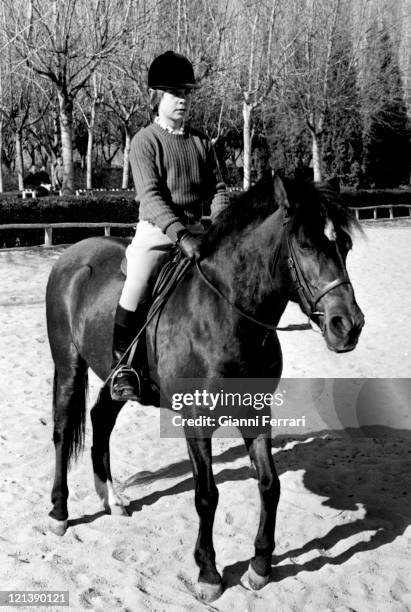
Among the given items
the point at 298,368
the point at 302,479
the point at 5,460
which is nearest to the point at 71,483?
the point at 5,460

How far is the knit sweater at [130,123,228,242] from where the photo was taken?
137 inches

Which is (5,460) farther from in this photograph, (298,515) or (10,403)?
(298,515)

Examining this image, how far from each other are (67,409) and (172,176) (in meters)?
1.82

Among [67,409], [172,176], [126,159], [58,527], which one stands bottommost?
[58,527]

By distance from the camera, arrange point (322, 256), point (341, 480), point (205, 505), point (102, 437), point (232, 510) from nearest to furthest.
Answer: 1. point (322, 256)
2. point (205, 505)
3. point (232, 510)
4. point (102, 437)
5. point (341, 480)

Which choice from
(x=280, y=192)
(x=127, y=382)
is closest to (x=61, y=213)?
(x=127, y=382)

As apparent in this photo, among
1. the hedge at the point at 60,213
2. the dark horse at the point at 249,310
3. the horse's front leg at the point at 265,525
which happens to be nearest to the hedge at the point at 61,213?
the hedge at the point at 60,213

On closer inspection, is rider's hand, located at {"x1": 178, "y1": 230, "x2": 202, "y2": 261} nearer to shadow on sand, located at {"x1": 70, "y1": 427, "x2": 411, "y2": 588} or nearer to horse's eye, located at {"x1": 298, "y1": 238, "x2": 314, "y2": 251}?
horse's eye, located at {"x1": 298, "y1": 238, "x2": 314, "y2": 251}

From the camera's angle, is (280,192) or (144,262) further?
(144,262)

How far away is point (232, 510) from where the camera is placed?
4215 millimetres

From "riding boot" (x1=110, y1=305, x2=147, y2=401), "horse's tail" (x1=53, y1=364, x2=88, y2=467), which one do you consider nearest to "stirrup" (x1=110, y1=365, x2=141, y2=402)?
"riding boot" (x1=110, y1=305, x2=147, y2=401)

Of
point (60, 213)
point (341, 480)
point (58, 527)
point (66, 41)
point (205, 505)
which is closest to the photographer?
point (205, 505)

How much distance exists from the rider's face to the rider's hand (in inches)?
27.1

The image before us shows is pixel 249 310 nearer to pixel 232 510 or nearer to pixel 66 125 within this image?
pixel 232 510
